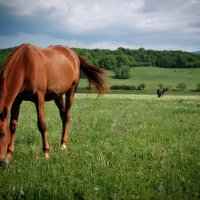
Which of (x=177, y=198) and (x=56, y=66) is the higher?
(x=56, y=66)

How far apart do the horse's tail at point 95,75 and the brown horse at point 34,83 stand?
942 mm

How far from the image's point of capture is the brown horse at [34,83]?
23.0 feet

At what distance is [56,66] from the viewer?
30.9 feet

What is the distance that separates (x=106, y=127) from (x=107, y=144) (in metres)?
3.51

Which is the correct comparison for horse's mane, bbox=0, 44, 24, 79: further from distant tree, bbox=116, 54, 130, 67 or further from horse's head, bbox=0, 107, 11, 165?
distant tree, bbox=116, 54, 130, 67

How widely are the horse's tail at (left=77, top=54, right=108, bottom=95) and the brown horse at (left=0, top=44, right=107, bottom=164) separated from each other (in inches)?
37.1

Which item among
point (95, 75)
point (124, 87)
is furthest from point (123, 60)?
point (95, 75)

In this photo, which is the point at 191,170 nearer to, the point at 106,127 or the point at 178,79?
the point at 106,127

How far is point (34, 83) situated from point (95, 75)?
4.34 m

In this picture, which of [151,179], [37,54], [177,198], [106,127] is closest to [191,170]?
[151,179]

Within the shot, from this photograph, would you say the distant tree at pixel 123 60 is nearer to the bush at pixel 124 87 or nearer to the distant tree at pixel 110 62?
the distant tree at pixel 110 62

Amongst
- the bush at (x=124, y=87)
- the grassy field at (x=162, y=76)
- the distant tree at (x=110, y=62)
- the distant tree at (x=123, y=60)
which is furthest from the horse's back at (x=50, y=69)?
the distant tree at (x=123, y=60)

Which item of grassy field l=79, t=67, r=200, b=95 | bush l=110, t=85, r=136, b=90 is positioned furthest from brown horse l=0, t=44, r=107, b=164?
grassy field l=79, t=67, r=200, b=95

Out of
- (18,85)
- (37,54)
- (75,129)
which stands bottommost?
(75,129)
